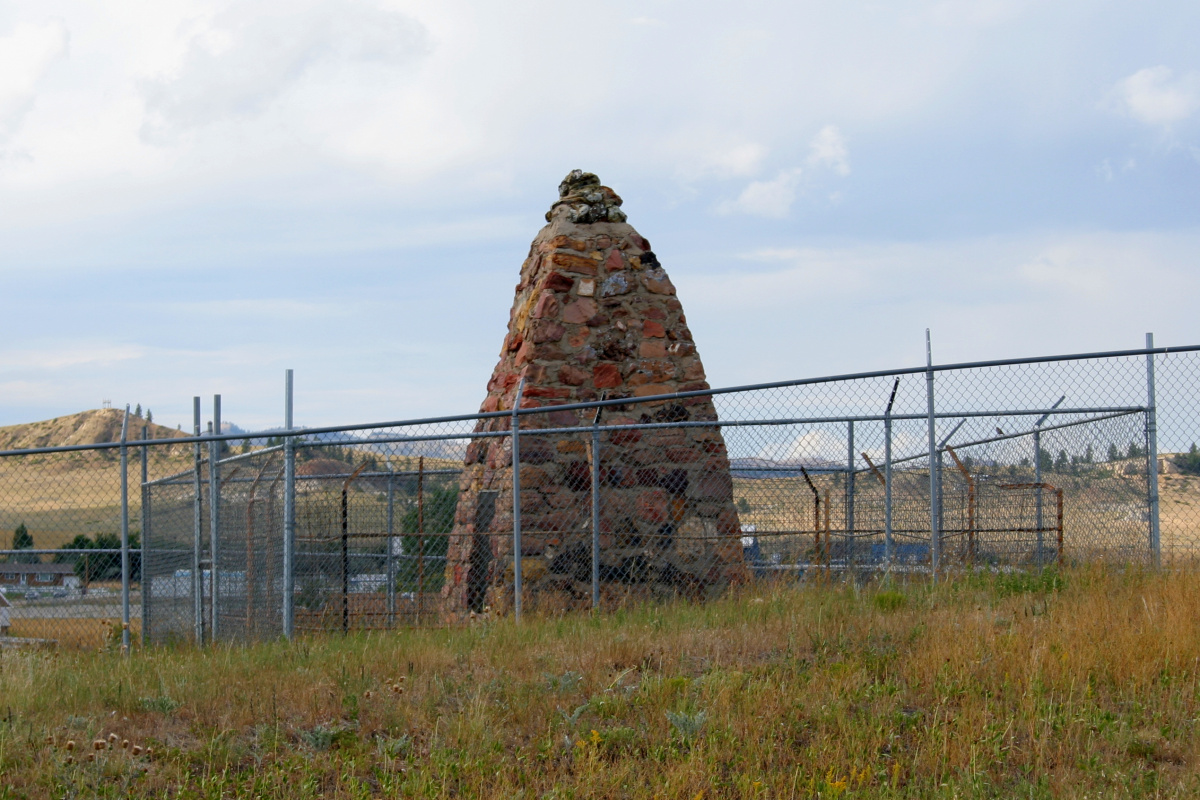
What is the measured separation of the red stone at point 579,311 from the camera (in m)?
11.2

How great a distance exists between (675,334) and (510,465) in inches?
96.8

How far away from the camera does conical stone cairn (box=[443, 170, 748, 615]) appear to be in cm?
1058

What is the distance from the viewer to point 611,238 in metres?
11.7

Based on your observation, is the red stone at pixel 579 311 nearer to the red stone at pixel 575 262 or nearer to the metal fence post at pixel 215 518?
the red stone at pixel 575 262

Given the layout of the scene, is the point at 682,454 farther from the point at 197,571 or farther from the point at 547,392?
the point at 197,571

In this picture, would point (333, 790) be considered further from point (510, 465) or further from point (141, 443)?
point (510, 465)

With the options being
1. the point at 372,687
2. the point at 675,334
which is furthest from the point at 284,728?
the point at 675,334

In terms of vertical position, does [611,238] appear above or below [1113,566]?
above

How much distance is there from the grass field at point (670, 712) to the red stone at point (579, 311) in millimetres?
4688

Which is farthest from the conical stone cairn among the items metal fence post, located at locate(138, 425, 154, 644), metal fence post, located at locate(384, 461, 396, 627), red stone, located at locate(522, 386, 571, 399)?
metal fence post, located at locate(138, 425, 154, 644)

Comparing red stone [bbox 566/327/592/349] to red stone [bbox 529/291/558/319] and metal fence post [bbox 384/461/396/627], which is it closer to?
red stone [bbox 529/291/558/319]

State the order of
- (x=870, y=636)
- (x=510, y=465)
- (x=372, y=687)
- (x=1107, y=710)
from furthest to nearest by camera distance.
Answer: (x=510, y=465) → (x=870, y=636) → (x=372, y=687) → (x=1107, y=710)

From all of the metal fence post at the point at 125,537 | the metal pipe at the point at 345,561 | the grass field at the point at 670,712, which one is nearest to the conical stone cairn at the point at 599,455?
the metal pipe at the point at 345,561

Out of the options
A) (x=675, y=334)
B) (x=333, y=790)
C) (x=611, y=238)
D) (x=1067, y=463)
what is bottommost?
(x=333, y=790)
